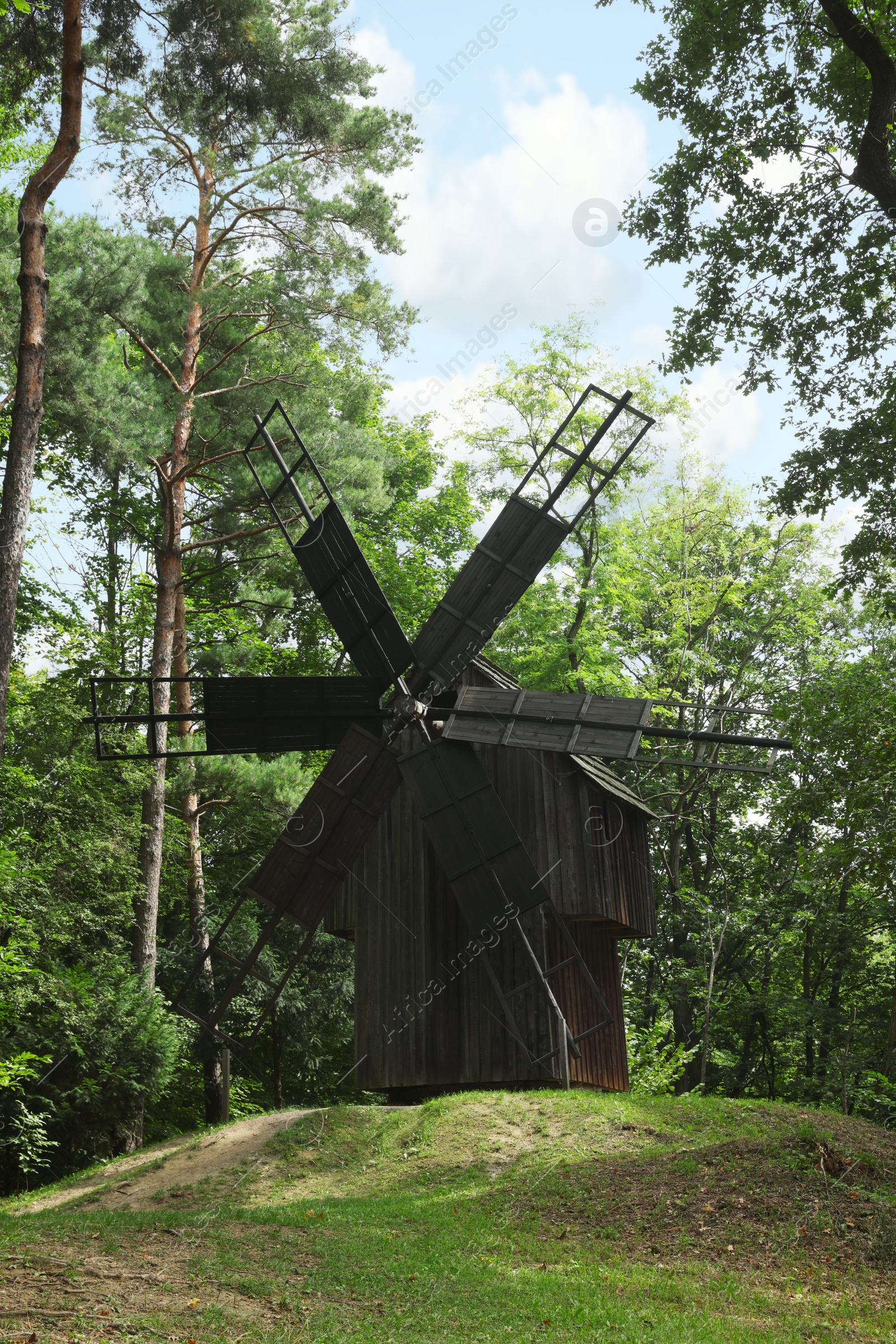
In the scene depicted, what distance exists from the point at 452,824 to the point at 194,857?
652cm

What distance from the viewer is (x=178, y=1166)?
38.3 feet

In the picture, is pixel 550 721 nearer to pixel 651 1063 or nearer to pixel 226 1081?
pixel 226 1081

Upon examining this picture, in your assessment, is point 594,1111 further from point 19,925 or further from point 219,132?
point 219,132

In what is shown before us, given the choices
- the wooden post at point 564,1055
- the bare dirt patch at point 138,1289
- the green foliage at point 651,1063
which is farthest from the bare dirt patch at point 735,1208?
the green foliage at point 651,1063

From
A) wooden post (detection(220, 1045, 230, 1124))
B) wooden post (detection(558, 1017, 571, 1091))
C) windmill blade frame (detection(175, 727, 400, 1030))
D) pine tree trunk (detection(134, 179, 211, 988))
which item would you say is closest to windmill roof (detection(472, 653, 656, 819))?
windmill blade frame (detection(175, 727, 400, 1030))

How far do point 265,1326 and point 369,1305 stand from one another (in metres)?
0.94

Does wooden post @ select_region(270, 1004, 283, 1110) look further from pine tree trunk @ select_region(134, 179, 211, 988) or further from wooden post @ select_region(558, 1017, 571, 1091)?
wooden post @ select_region(558, 1017, 571, 1091)

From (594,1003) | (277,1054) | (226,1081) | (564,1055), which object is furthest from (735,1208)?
(277,1054)

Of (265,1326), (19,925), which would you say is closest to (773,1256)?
(265,1326)

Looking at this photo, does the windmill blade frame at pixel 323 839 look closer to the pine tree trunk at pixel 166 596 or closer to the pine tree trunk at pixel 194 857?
the pine tree trunk at pixel 166 596

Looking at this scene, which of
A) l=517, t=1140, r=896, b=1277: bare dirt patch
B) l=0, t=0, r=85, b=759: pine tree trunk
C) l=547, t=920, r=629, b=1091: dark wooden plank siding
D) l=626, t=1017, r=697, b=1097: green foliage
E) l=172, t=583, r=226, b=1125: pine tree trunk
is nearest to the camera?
l=517, t=1140, r=896, b=1277: bare dirt patch

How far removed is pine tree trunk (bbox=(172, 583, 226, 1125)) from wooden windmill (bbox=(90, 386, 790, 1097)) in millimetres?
2641

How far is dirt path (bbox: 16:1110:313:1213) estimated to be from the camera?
11117 mm

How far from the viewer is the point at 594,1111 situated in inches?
441
